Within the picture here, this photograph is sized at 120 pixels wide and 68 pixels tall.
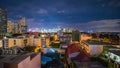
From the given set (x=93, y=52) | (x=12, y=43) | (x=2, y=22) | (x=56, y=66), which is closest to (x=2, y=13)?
(x=2, y=22)

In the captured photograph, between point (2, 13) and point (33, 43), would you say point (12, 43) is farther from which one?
point (2, 13)

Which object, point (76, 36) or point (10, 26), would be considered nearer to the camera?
point (76, 36)

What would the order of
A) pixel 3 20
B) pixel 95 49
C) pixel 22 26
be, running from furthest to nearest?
1. pixel 22 26
2. pixel 3 20
3. pixel 95 49

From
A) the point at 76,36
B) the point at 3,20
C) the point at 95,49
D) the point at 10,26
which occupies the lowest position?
the point at 95,49

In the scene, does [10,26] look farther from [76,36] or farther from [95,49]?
[95,49]

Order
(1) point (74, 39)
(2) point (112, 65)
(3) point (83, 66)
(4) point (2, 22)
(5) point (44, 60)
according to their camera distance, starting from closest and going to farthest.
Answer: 1. (3) point (83, 66)
2. (2) point (112, 65)
3. (5) point (44, 60)
4. (1) point (74, 39)
5. (4) point (2, 22)

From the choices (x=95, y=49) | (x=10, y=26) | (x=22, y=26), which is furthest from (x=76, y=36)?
(x=10, y=26)

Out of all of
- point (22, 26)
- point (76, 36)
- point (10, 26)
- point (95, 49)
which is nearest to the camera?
point (95, 49)

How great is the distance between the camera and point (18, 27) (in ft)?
85.2

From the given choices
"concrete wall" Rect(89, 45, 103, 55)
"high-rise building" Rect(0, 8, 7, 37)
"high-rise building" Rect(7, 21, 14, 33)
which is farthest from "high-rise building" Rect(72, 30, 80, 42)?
"high-rise building" Rect(7, 21, 14, 33)

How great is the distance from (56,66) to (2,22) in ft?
58.1

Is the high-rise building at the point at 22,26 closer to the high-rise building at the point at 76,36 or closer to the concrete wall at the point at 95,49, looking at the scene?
the high-rise building at the point at 76,36

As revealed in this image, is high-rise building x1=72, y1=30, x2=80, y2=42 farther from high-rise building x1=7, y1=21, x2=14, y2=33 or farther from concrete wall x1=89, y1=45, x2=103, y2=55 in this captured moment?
high-rise building x1=7, y1=21, x2=14, y2=33

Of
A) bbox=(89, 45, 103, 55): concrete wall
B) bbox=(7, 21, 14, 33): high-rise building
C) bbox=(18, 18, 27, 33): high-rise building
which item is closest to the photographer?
bbox=(89, 45, 103, 55): concrete wall
